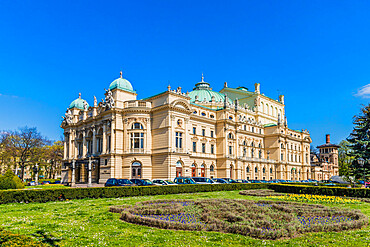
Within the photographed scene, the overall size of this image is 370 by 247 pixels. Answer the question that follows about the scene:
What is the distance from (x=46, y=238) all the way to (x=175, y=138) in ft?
141

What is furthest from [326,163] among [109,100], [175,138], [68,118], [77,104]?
[68,118]

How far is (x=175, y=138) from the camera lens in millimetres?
54625

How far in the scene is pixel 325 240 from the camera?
458 inches

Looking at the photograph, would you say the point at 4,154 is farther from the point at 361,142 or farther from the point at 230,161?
the point at 361,142

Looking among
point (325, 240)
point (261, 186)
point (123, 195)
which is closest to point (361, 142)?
point (261, 186)

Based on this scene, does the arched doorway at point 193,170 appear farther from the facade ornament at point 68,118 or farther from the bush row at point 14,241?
the bush row at point 14,241

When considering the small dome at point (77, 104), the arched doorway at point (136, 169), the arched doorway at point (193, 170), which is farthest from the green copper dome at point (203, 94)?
the arched doorway at point (136, 169)

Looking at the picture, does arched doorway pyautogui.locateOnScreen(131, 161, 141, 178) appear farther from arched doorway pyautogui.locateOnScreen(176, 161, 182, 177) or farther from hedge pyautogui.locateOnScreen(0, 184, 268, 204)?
hedge pyautogui.locateOnScreen(0, 184, 268, 204)

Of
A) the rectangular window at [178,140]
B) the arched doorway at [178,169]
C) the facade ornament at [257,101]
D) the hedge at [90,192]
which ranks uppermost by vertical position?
the facade ornament at [257,101]

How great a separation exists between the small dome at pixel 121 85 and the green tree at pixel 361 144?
39.4 m

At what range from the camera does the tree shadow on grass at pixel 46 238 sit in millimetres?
11331

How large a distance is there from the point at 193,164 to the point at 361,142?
97.4 ft

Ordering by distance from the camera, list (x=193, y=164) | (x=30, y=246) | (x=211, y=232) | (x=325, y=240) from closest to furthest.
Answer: (x=30, y=246) → (x=325, y=240) → (x=211, y=232) → (x=193, y=164)

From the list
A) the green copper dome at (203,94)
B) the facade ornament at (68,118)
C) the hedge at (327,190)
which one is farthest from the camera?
the green copper dome at (203,94)
